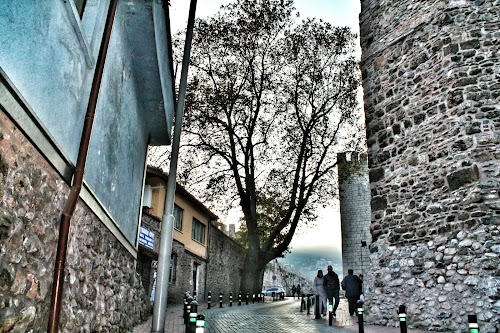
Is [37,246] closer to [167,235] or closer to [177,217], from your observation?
[167,235]

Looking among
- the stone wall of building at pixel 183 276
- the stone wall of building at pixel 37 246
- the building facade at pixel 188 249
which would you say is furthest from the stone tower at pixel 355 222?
the stone wall of building at pixel 37 246

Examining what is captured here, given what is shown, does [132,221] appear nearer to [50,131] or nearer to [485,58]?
[50,131]

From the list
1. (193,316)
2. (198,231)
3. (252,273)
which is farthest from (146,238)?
(193,316)

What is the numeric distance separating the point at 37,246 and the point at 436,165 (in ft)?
27.0

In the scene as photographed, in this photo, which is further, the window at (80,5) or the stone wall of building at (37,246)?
the window at (80,5)

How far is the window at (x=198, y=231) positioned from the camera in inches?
886

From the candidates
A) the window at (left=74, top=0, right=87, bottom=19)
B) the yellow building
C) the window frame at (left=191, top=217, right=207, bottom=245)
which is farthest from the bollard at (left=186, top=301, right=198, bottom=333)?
the window frame at (left=191, top=217, right=207, bottom=245)

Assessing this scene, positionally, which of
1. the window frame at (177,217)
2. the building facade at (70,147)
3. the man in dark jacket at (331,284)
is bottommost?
the man in dark jacket at (331,284)

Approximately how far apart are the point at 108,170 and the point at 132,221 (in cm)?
269

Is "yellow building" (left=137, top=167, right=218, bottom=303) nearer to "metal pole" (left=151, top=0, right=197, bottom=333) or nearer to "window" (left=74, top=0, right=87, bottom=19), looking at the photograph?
"metal pole" (left=151, top=0, right=197, bottom=333)

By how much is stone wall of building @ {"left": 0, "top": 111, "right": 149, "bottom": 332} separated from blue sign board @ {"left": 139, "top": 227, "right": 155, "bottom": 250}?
357 inches

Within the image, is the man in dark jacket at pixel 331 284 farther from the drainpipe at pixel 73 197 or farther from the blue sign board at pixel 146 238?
the drainpipe at pixel 73 197

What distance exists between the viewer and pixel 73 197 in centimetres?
380

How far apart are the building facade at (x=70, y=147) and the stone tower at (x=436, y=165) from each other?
5.82 metres
